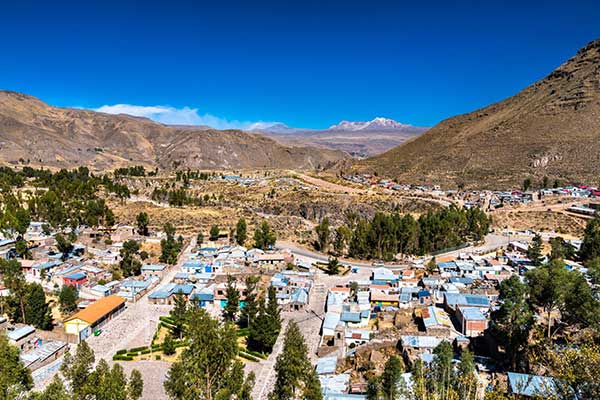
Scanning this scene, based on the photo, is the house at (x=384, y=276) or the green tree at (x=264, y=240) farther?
the green tree at (x=264, y=240)

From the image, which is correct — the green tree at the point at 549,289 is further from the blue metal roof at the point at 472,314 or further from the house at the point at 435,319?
the house at the point at 435,319

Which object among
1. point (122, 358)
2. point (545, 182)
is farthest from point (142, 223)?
point (545, 182)

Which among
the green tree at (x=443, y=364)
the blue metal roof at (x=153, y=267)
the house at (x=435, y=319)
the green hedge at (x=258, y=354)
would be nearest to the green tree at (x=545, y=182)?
the house at (x=435, y=319)

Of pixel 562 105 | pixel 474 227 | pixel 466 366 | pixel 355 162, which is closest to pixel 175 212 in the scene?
pixel 474 227

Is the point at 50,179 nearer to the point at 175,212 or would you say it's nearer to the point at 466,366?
the point at 175,212

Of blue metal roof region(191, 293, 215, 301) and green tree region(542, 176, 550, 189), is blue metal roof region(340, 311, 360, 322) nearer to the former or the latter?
blue metal roof region(191, 293, 215, 301)

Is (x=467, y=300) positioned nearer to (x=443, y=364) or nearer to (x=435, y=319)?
(x=435, y=319)
